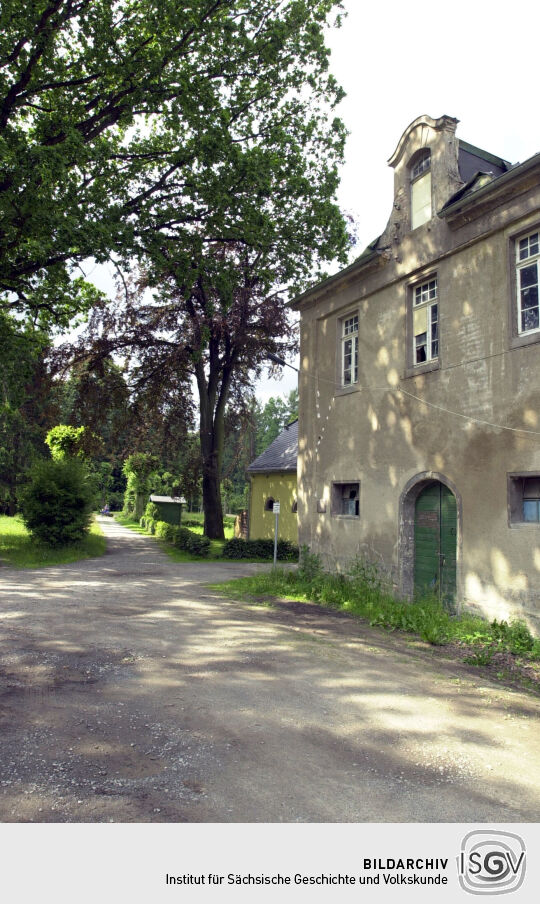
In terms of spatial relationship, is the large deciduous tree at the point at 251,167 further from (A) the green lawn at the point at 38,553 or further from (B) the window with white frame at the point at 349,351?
(A) the green lawn at the point at 38,553

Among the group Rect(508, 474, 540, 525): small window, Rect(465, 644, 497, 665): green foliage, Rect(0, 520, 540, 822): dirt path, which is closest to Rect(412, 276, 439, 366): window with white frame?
Rect(508, 474, 540, 525): small window

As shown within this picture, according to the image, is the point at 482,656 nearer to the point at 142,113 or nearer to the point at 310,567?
the point at 310,567

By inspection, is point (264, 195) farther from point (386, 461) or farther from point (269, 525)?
point (269, 525)

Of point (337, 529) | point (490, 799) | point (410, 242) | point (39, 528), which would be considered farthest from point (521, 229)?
point (39, 528)

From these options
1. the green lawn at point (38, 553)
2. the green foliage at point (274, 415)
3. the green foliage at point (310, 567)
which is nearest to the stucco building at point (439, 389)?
the green foliage at point (310, 567)

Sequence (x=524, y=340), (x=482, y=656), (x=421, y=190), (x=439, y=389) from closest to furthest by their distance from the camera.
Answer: (x=482, y=656)
(x=524, y=340)
(x=439, y=389)
(x=421, y=190)

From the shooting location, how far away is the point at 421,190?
11445 millimetres

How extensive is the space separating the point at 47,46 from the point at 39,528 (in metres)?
14.3

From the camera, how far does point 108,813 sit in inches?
129

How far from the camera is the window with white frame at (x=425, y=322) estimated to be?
10.9 metres

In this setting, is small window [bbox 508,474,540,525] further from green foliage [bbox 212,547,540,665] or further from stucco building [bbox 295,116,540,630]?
green foliage [bbox 212,547,540,665]

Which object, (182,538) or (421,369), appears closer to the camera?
(421,369)
